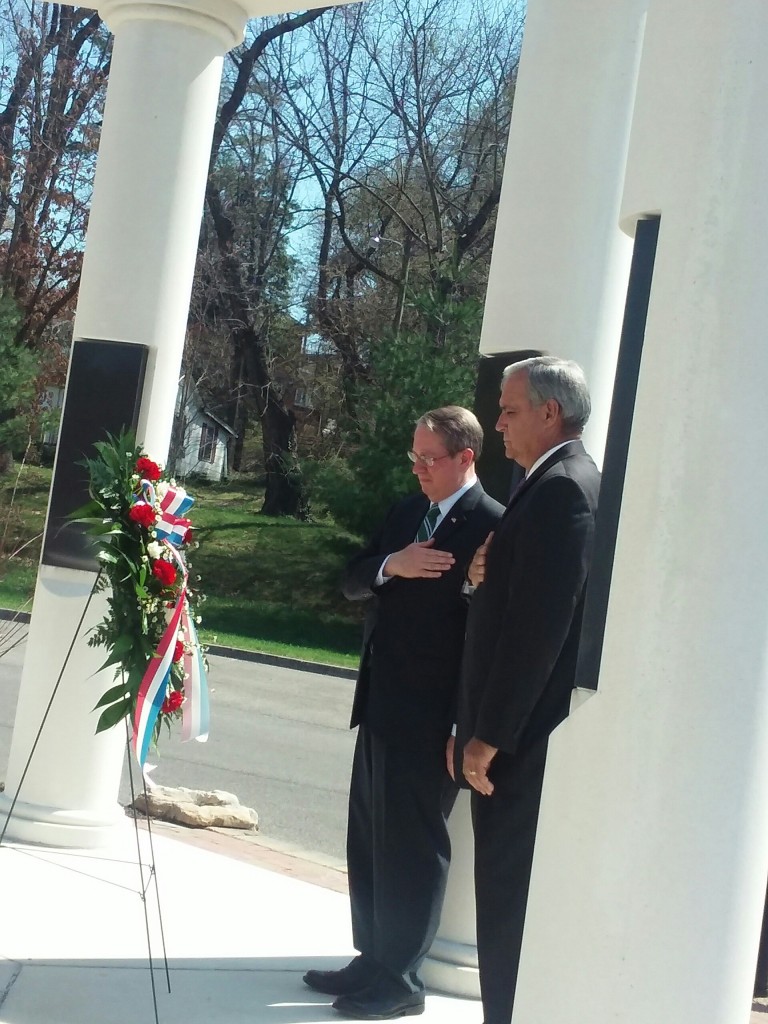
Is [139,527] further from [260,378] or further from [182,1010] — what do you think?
[260,378]

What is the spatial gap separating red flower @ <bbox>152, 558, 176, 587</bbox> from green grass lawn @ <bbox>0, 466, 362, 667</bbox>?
1501 centimetres

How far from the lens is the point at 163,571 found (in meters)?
4.13

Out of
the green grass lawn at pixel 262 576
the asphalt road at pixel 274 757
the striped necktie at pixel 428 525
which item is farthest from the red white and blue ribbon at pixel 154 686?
the green grass lawn at pixel 262 576

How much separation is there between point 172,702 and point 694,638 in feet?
8.15

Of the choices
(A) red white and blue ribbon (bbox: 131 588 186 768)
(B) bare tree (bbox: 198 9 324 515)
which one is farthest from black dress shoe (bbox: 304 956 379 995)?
(B) bare tree (bbox: 198 9 324 515)

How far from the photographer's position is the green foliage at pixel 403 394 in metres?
22.3

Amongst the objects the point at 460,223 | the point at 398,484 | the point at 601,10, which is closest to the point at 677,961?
the point at 601,10

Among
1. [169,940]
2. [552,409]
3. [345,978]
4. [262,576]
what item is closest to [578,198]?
[552,409]

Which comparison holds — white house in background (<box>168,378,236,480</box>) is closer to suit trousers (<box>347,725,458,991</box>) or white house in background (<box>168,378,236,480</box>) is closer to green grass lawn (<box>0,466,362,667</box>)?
green grass lawn (<box>0,466,362,667</box>)

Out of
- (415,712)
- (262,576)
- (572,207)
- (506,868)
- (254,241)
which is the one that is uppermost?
(254,241)

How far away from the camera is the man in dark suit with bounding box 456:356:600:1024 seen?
10.8ft

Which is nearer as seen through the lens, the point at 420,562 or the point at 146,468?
the point at 420,562

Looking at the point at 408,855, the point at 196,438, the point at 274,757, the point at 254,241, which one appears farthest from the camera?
the point at 196,438

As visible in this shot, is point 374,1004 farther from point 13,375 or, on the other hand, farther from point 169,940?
point 13,375
